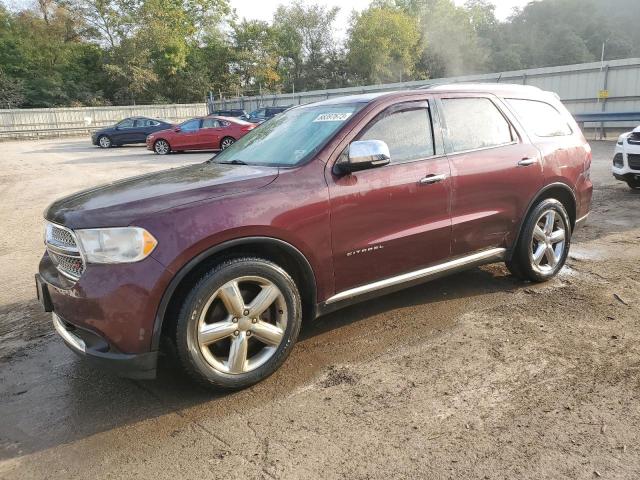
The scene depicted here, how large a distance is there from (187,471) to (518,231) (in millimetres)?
3242

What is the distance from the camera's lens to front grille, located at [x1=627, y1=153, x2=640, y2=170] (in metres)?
8.34

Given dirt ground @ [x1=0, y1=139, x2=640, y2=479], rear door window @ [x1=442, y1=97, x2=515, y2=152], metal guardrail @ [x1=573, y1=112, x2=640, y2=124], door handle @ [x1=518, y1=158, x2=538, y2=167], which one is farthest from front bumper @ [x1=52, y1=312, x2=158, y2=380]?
metal guardrail @ [x1=573, y1=112, x2=640, y2=124]

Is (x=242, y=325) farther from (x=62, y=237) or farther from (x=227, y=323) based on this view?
(x=62, y=237)

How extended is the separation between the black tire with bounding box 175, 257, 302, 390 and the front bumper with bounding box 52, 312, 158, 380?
0.17m

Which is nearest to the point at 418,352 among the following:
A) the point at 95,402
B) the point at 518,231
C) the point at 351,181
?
the point at 351,181

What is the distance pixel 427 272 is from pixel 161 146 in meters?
17.5

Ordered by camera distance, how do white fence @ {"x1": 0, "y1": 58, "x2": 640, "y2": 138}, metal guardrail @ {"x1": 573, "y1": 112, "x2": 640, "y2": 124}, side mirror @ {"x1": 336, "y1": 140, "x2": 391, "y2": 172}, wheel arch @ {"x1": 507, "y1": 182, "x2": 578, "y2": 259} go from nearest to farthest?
side mirror @ {"x1": 336, "y1": 140, "x2": 391, "y2": 172}
wheel arch @ {"x1": 507, "y1": 182, "x2": 578, "y2": 259}
metal guardrail @ {"x1": 573, "y1": 112, "x2": 640, "y2": 124}
white fence @ {"x1": 0, "y1": 58, "x2": 640, "y2": 138}

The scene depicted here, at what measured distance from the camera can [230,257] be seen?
2.96m

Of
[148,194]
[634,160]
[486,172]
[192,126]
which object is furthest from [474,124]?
[192,126]

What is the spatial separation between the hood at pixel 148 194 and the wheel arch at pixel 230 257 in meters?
0.32

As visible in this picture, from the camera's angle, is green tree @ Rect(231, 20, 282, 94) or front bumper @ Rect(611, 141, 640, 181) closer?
front bumper @ Rect(611, 141, 640, 181)

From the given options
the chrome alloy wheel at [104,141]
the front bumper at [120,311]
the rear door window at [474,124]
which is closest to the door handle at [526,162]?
the rear door window at [474,124]

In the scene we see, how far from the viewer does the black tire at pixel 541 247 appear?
4.40 meters

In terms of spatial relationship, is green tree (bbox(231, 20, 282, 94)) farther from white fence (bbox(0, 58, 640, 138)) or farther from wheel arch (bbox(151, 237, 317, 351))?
wheel arch (bbox(151, 237, 317, 351))
